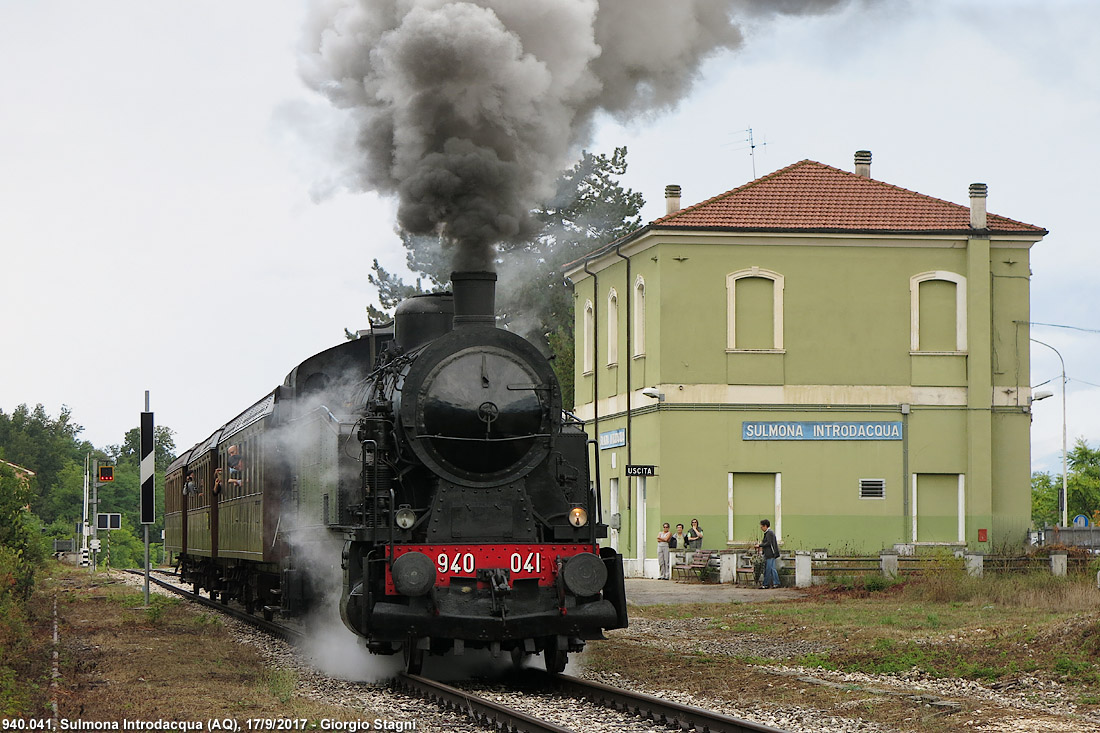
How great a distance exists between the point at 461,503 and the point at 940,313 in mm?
23161

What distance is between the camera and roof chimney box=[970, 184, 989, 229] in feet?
109

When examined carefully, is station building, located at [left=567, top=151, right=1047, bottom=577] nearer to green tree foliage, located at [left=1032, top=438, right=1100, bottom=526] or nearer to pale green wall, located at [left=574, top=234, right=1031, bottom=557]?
pale green wall, located at [left=574, top=234, right=1031, bottom=557]

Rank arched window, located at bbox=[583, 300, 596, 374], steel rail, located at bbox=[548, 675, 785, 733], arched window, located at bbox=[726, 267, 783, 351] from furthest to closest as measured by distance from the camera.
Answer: arched window, located at bbox=[583, 300, 596, 374] → arched window, located at bbox=[726, 267, 783, 351] → steel rail, located at bbox=[548, 675, 785, 733]

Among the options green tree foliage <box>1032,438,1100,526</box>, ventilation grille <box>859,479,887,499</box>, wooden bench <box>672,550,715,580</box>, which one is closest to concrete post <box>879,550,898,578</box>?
wooden bench <box>672,550,715,580</box>

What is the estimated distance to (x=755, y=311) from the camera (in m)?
33.1

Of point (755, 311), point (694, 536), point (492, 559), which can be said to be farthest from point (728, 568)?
point (492, 559)

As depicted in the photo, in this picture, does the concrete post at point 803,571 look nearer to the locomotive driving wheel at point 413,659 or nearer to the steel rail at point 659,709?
the steel rail at point 659,709

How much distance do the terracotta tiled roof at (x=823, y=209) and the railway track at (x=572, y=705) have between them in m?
21.6

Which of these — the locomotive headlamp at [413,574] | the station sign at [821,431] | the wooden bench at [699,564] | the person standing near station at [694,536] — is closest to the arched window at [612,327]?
the station sign at [821,431]

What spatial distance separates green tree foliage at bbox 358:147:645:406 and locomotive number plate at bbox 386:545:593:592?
3465 cm

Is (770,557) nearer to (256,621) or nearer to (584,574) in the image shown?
(256,621)

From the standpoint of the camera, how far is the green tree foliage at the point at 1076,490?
8650 cm

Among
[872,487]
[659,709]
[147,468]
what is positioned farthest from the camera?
[872,487]

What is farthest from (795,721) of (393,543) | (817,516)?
(817,516)
